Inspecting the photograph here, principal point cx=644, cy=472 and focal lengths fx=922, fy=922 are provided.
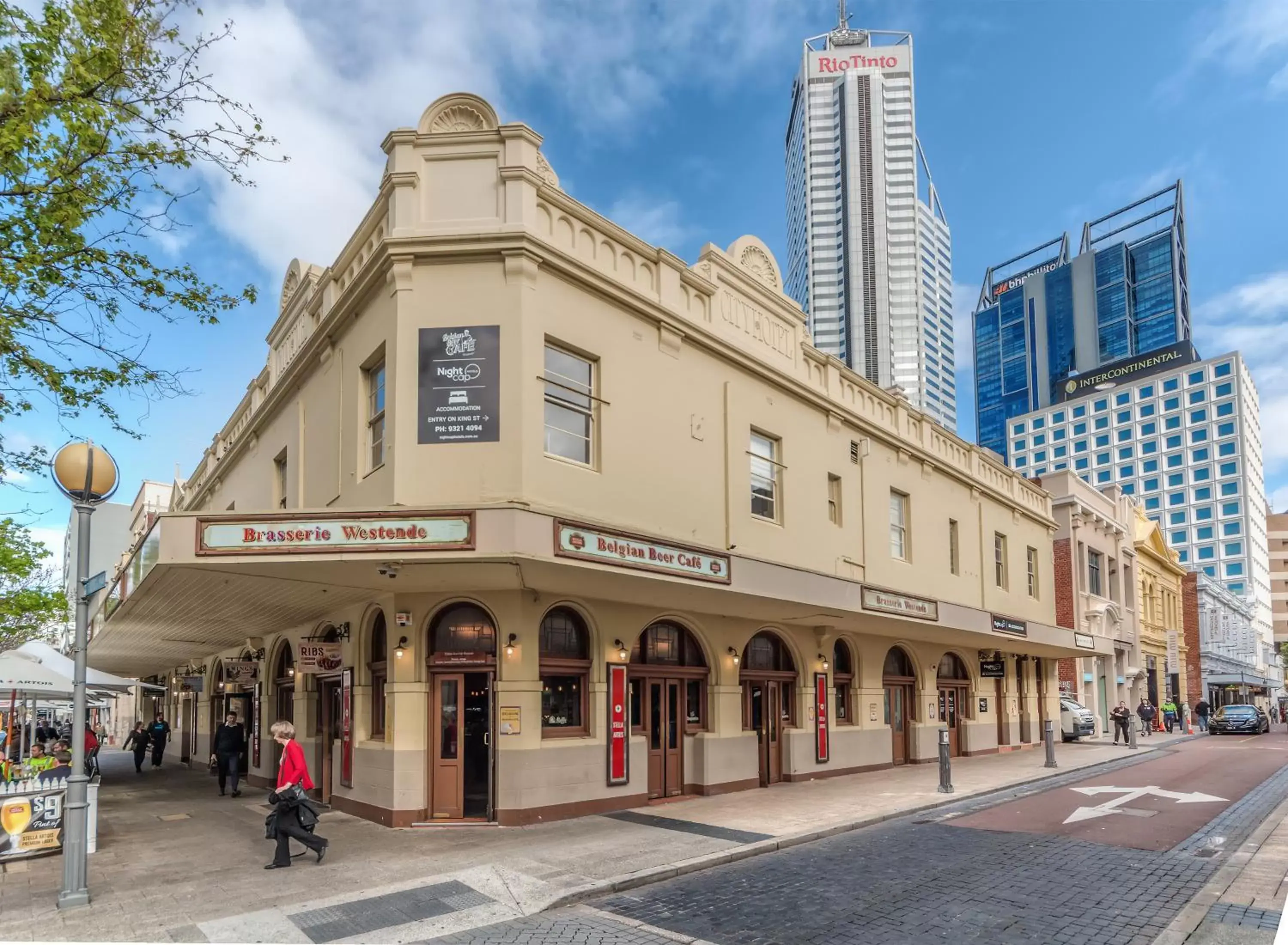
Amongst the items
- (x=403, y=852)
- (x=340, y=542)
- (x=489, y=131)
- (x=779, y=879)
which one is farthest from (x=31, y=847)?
(x=489, y=131)

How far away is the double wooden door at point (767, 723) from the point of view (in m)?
17.3

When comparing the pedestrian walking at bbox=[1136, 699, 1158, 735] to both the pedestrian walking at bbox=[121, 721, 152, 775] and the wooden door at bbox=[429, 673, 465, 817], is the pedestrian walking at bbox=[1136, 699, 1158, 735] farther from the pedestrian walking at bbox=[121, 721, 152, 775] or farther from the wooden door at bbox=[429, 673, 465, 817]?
the pedestrian walking at bbox=[121, 721, 152, 775]

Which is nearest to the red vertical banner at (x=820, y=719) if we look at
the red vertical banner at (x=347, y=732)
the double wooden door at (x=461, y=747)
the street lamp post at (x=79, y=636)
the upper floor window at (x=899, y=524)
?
the upper floor window at (x=899, y=524)

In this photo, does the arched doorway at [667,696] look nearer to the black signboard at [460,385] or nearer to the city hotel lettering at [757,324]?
the black signboard at [460,385]

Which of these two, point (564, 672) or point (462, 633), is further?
point (564, 672)

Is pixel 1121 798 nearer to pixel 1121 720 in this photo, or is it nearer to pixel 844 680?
pixel 844 680

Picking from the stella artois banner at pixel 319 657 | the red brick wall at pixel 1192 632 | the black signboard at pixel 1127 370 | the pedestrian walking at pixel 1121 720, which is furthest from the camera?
the black signboard at pixel 1127 370

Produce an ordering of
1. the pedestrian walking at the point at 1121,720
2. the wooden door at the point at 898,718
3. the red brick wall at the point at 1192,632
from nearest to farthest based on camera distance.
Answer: the wooden door at the point at 898,718 < the pedestrian walking at the point at 1121,720 < the red brick wall at the point at 1192,632

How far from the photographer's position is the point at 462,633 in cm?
1313

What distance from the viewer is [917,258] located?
15238 cm

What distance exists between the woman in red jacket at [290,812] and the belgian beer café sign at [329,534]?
2178 mm

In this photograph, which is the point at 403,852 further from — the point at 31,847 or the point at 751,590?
the point at 751,590

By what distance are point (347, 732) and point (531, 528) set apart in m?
5.74

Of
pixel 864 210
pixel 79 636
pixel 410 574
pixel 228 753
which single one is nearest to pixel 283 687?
pixel 228 753
